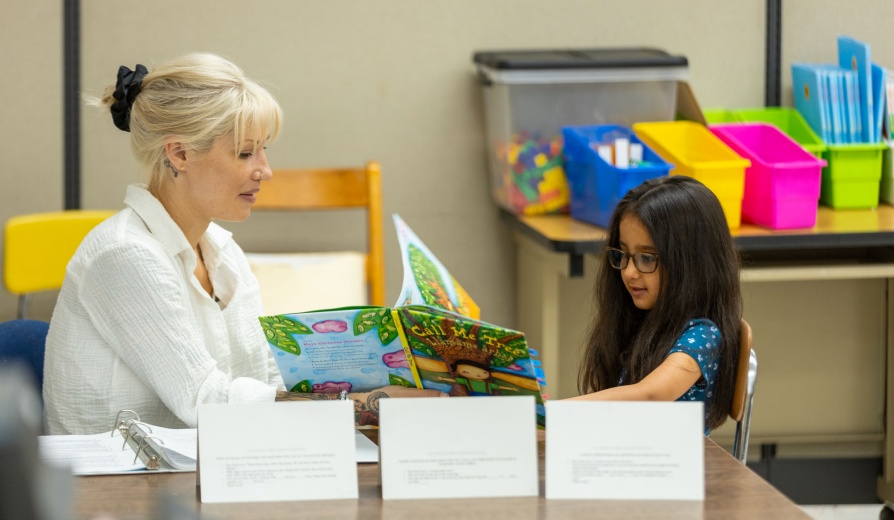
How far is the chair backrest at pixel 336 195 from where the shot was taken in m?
2.86

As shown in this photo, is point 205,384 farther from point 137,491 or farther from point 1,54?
point 1,54

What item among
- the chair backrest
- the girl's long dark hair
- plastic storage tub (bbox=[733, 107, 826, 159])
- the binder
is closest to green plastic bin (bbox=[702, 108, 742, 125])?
plastic storage tub (bbox=[733, 107, 826, 159])

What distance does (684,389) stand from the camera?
5.29 ft

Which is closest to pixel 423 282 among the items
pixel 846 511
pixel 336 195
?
pixel 336 195

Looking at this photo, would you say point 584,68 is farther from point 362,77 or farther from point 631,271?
point 631,271

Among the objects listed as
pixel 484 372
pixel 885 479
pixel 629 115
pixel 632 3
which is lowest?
pixel 885 479

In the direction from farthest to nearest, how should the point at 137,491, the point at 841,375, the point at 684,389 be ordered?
the point at 841,375 → the point at 684,389 → the point at 137,491

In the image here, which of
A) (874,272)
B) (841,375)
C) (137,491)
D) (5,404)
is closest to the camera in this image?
→ (5,404)

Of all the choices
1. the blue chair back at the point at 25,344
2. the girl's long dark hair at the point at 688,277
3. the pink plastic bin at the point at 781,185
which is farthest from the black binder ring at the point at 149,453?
the pink plastic bin at the point at 781,185

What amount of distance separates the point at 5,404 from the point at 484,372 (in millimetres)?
741

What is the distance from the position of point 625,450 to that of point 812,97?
1.97 meters

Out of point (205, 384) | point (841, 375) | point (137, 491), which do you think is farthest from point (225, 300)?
point (841, 375)

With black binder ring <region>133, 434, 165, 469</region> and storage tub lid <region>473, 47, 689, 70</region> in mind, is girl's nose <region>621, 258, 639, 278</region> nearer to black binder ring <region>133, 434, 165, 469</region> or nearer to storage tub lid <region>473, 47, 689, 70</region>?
black binder ring <region>133, 434, 165, 469</region>

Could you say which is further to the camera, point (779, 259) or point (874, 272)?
point (779, 259)
